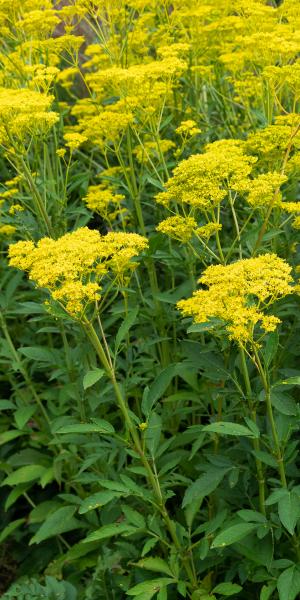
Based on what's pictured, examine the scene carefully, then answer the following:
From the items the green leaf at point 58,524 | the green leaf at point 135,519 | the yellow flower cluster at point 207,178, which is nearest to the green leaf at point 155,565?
the green leaf at point 135,519

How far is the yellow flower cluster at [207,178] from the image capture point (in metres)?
3.51

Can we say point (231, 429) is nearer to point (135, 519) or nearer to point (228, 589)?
point (135, 519)

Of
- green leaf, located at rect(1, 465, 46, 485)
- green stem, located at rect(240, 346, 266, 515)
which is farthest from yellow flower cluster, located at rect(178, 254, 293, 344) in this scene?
green leaf, located at rect(1, 465, 46, 485)

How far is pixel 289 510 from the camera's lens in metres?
3.00

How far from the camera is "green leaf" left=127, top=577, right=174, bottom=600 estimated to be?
3.34m

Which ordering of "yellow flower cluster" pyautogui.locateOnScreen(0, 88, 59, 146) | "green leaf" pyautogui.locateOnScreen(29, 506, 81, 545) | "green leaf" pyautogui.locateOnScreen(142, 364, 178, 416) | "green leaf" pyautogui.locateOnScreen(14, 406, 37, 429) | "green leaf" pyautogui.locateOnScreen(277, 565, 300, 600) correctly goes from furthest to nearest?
"green leaf" pyautogui.locateOnScreen(14, 406, 37, 429)
"green leaf" pyautogui.locateOnScreen(29, 506, 81, 545)
"yellow flower cluster" pyautogui.locateOnScreen(0, 88, 59, 146)
"green leaf" pyautogui.locateOnScreen(142, 364, 178, 416)
"green leaf" pyautogui.locateOnScreen(277, 565, 300, 600)

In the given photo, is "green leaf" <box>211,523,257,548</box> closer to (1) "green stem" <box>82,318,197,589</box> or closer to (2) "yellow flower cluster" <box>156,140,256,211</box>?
(1) "green stem" <box>82,318,197,589</box>

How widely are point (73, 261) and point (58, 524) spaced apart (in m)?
2.05

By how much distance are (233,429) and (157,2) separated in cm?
363

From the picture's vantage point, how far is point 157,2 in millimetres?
5422

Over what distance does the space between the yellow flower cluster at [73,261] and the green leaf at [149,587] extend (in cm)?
128

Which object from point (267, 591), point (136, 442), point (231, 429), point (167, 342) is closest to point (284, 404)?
point (231, 429)

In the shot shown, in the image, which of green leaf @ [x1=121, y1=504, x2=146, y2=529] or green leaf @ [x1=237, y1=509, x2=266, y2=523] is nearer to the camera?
green leaf @ [x1=237, y1=509, x2=266, y2=523]

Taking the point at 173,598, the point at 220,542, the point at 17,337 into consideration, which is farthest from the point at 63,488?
the point at 220,542
